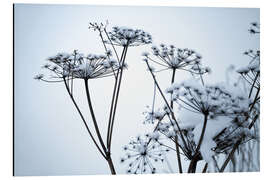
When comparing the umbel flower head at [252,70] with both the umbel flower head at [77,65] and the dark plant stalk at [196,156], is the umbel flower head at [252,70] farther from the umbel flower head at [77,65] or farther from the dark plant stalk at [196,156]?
the umbel flower head at [77,65]

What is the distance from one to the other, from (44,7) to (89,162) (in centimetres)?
105

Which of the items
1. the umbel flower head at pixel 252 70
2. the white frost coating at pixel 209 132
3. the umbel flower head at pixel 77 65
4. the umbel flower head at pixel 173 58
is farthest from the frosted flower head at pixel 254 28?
the umbel flower head at pixel 77 65

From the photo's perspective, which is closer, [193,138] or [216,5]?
[193,138]

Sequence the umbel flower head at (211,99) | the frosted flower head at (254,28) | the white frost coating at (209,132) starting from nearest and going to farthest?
the umbel flower head at (211,99) → the white frost coating at (209,132) → the frosted flower head at (254,28)

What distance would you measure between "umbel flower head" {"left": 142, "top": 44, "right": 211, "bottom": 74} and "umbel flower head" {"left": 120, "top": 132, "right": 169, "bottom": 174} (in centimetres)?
48

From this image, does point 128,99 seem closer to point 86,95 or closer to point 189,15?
point 86,95

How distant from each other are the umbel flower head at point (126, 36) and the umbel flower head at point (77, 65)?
148 mm

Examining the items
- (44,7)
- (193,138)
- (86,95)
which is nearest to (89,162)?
(86,95)

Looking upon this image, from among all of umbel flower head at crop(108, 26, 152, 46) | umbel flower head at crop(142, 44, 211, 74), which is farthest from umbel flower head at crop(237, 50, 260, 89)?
umbel flower head at crop(108, 26, 152, 46)

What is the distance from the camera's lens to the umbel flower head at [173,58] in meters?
2.45

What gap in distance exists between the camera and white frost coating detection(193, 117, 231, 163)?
2275mm

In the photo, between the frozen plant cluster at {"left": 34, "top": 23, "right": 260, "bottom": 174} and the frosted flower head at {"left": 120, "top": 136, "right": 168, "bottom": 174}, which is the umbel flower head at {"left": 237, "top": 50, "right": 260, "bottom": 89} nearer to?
the frozen plant cluster at {"left": 34, "top": 23, "right": 260, "bottom": 174}

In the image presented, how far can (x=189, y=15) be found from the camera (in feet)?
8.25

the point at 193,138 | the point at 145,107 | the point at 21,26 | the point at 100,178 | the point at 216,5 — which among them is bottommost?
the point at 100,178
